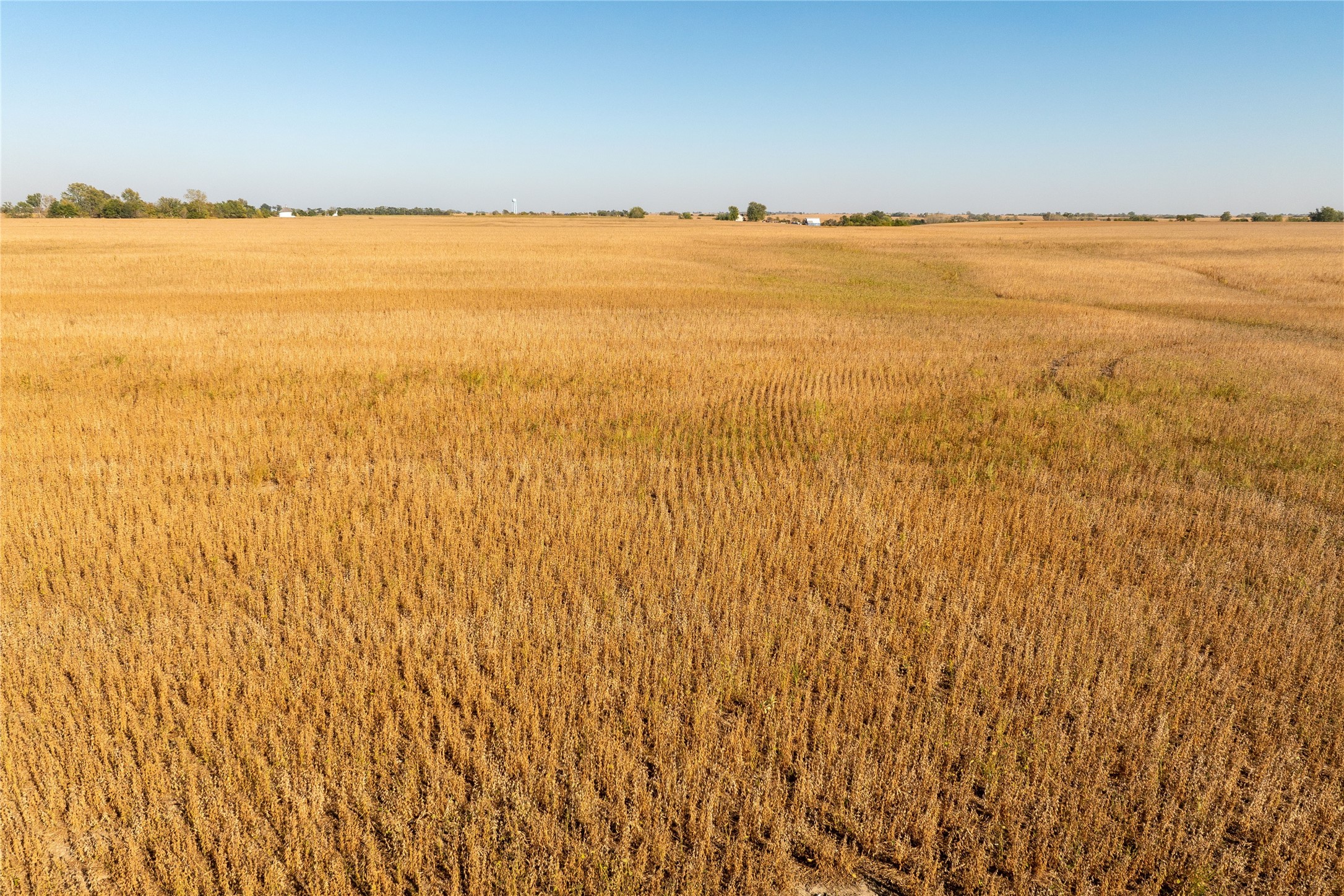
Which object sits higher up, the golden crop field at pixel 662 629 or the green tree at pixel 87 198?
the green tree at pixel 87 198

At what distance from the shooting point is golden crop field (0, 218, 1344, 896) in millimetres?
3523

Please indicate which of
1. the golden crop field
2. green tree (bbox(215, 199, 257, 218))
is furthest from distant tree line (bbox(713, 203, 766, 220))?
the golden crop field

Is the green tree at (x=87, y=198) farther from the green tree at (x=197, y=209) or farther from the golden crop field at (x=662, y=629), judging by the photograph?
the golden crop field at (x=662, y=629)

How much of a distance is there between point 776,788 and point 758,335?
15843 mm

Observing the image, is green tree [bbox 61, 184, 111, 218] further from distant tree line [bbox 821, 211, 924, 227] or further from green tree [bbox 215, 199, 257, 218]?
distant tree line [bbox 821, 211, 924, 227]

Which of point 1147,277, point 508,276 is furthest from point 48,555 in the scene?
point 1147,277

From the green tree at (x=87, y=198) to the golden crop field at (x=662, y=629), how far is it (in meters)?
151

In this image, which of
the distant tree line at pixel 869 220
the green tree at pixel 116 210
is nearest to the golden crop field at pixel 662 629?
the distant tree line at pixel 869 220

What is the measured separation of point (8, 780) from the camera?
3748 millimetres

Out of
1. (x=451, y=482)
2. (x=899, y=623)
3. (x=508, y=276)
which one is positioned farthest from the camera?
(x=508, y=276)

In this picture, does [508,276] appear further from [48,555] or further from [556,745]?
[556,745]

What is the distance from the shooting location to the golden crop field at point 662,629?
11.6 ft

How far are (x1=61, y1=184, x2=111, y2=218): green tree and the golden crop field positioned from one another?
150701 millimetres

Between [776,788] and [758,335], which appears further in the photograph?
[758,335]
